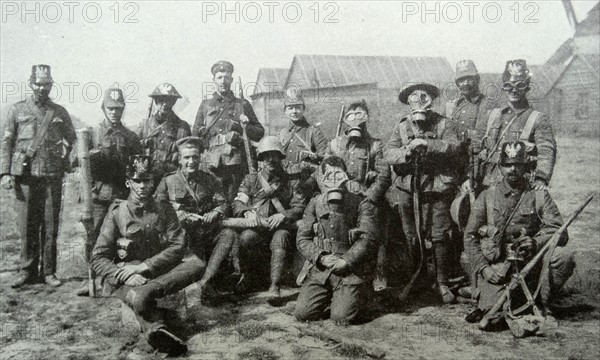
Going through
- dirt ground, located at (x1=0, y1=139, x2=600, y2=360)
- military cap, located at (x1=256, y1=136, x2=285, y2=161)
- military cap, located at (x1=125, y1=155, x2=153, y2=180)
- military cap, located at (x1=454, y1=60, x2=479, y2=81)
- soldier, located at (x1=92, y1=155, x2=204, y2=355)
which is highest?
military cap, located at (x1=454, y1=60, x2=479, y2=81)

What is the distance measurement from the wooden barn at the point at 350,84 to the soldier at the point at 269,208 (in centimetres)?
799

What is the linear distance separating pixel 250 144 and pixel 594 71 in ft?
72.1

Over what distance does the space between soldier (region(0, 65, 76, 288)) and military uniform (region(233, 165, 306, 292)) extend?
254 cm

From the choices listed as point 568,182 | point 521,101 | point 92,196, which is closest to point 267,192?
point 92,196

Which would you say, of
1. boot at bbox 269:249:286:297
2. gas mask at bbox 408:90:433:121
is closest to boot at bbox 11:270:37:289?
boot at bbox 269:249:286:297

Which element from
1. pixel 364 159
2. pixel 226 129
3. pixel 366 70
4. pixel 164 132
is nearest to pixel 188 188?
pixel 164 132

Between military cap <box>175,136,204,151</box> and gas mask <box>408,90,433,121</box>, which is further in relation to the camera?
military cap <box>175,136,204,151</box>

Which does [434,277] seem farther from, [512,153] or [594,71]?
[594,71]

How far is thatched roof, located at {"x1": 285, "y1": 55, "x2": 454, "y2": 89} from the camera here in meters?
16.9

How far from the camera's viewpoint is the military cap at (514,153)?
5.29m

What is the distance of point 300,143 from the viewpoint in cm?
740

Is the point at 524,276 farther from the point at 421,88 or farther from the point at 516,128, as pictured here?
the point at 421,88

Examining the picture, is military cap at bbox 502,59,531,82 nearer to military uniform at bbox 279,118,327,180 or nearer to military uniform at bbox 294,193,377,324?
military uniform at bbox 294,193,377,324

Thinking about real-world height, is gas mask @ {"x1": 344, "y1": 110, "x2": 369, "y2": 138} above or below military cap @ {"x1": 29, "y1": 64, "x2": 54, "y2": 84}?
below
